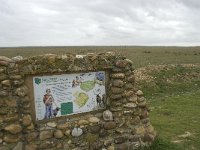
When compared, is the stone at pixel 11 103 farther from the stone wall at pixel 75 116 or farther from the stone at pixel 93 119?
the stone at pixel 93 119

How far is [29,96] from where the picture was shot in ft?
21.4

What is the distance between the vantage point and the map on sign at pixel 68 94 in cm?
669

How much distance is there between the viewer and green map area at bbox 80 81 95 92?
7.33 meters

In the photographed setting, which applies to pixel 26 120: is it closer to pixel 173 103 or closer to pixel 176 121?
pixel 176 121

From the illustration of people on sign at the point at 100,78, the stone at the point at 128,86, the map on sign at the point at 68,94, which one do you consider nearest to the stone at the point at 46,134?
the map on sign at the point at 68,94

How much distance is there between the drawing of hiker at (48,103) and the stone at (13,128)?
0.64 metres

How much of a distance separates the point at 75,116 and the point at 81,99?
0.38 metres

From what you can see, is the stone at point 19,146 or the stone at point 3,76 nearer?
the stone at point 3,76

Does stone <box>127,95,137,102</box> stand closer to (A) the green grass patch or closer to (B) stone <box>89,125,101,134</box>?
(B) stone <box>89,125,101,134</box>

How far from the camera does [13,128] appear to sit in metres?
6.24

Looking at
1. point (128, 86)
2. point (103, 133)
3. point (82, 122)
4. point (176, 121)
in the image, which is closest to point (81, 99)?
point (82, 122)

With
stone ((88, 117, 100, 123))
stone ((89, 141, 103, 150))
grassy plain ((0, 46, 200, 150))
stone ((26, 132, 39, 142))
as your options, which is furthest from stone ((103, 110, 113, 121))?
stone ((26, 132, 39, 142))

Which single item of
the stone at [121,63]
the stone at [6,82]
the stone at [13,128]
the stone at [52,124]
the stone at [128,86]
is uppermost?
the stone at [121,63]

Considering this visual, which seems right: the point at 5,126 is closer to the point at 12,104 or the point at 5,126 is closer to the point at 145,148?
the point at 12,104
